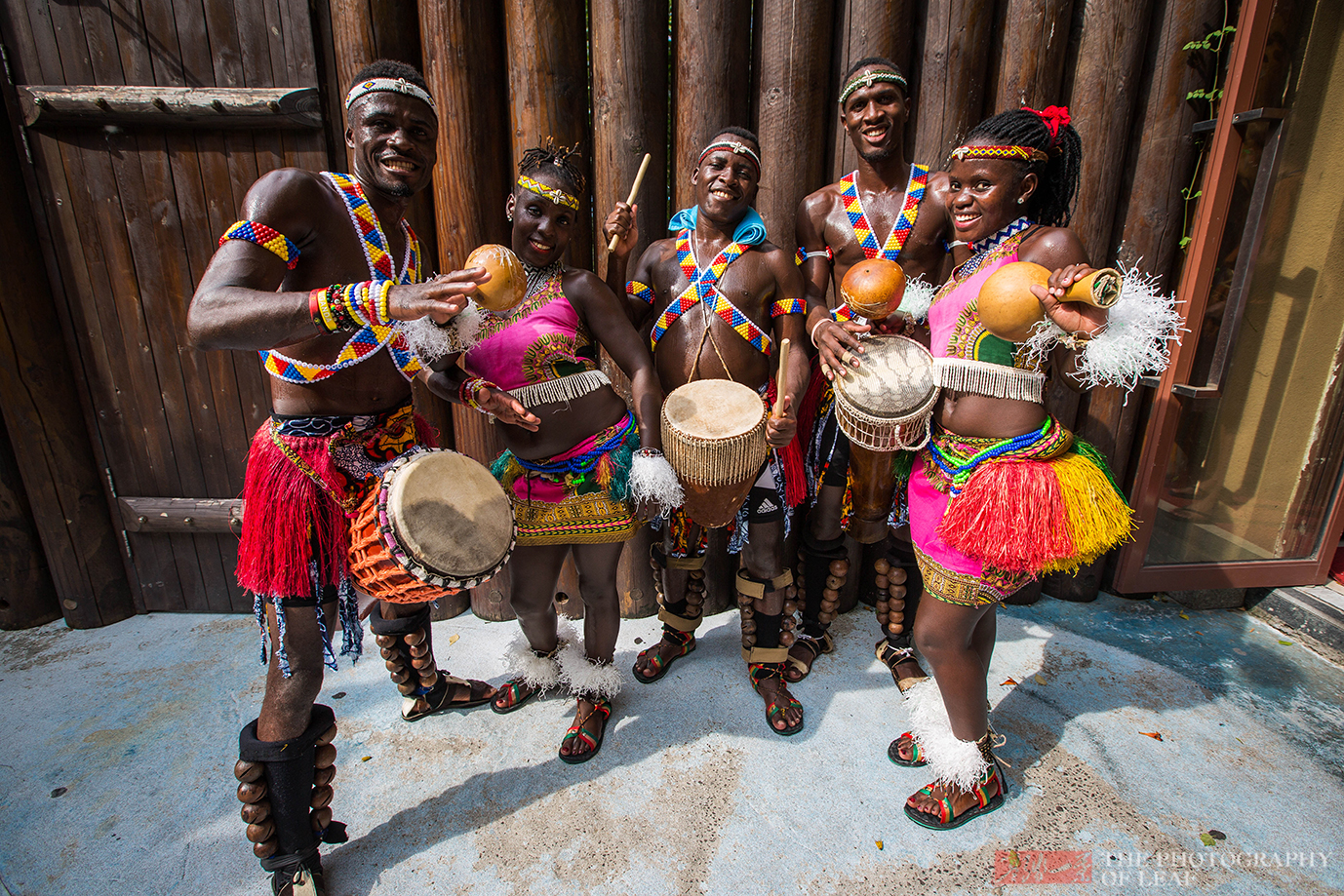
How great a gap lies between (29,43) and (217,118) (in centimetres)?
89

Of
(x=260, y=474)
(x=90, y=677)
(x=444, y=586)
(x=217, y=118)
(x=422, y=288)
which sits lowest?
(x=90, y=677)

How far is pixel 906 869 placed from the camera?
2.13 meters

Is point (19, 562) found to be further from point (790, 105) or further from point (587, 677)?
point (790, 105)

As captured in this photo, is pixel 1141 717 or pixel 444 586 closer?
A: pixel 444 586

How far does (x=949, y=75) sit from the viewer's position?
3068mm

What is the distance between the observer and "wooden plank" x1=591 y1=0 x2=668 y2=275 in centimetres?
298

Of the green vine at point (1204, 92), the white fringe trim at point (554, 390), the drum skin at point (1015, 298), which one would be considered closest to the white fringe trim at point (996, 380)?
the drum skin at point (1015, 298)

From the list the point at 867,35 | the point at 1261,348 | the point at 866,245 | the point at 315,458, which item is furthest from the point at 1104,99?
the point at 315,458

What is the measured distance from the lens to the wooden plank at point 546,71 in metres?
2.91

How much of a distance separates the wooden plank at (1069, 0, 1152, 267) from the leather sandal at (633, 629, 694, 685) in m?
2.88

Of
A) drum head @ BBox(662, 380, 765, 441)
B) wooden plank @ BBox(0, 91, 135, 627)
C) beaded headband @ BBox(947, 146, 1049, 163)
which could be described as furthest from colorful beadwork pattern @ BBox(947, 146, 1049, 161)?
wooden plank @ BBox(0, 91, 135, 627)

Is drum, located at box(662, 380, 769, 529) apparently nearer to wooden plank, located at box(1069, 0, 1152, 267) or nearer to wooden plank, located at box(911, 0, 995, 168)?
wooden plank, located at box(911, 0, 995, 168)

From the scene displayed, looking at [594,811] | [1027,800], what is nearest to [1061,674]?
[1027,800]

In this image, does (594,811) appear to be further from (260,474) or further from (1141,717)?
(1141,717)
